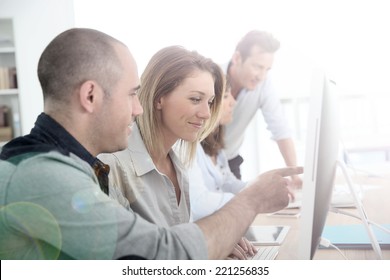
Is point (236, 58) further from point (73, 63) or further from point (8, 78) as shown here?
point (73, 63)

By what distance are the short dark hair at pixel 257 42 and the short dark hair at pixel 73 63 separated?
2.72ft

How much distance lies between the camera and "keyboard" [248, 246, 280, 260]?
107 cm

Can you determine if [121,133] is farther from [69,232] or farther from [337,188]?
[337,188]

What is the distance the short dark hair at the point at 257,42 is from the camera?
5.52 ft

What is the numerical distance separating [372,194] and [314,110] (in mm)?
1134

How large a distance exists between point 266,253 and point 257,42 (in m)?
0.91

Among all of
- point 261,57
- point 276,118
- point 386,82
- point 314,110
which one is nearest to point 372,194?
point 386,82

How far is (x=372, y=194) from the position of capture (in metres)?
1.79

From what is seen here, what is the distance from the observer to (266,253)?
109cm

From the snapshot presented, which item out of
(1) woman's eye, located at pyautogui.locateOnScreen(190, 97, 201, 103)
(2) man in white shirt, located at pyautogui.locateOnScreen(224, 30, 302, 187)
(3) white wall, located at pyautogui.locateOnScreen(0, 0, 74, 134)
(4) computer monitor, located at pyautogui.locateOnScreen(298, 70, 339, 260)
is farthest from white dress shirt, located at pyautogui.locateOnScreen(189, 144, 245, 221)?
(4) computer monitor, located at pyautogui.locateOnScreen(298, 70, 339, 260)

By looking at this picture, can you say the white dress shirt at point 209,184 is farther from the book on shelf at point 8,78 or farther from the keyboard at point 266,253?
the book on shelf at point 8,78

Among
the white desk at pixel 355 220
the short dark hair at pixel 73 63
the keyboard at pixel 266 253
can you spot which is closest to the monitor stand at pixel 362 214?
the white desk at pixel 355 220

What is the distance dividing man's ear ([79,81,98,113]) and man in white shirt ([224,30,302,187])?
95 cm

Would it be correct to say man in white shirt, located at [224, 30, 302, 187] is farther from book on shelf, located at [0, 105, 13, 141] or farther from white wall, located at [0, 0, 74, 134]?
book on shelf, located at [0, 105, 13, 141]
